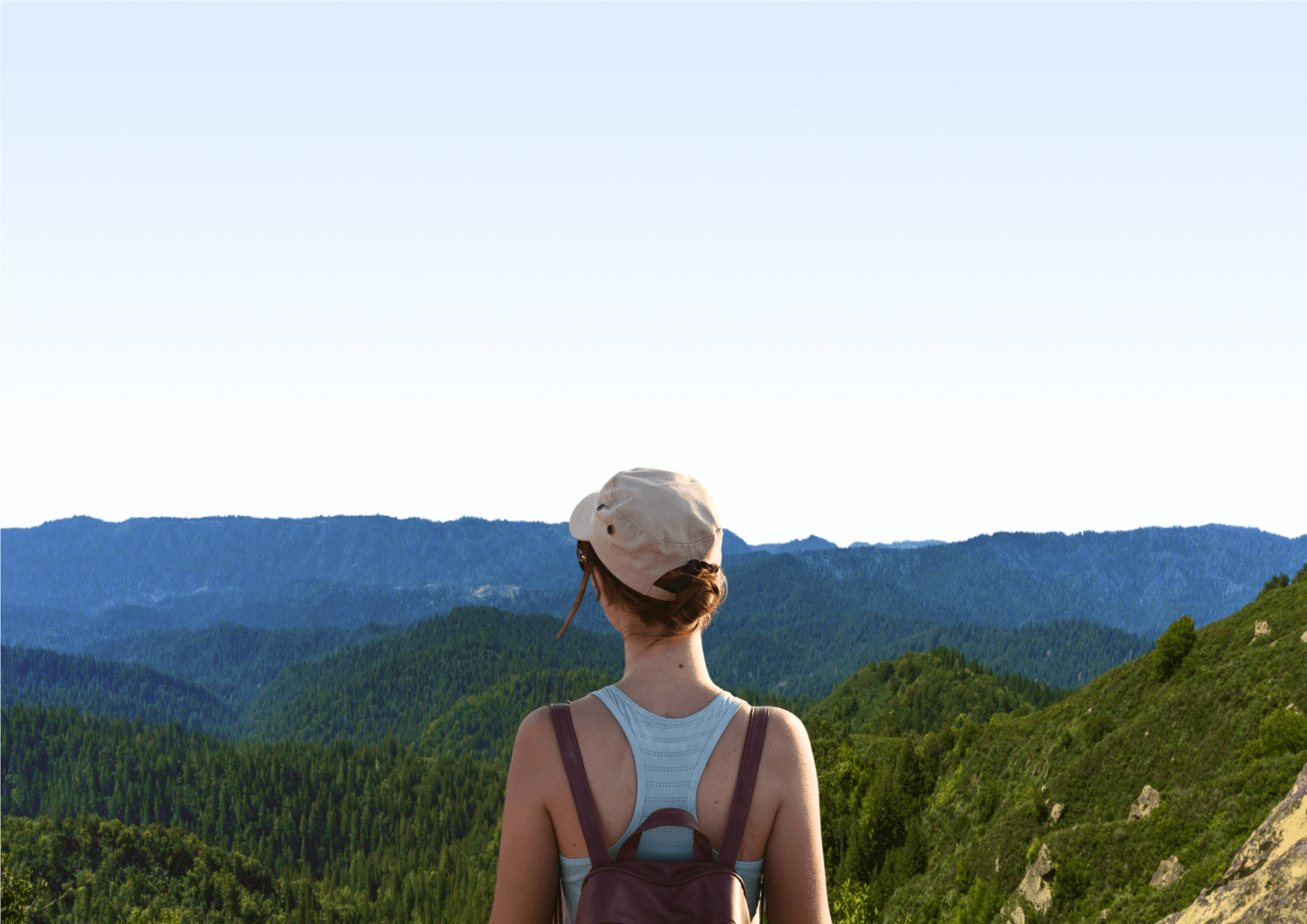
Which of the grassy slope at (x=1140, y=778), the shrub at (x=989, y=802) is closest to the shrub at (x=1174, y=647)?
the grassy slope at (x=1140, y=778)

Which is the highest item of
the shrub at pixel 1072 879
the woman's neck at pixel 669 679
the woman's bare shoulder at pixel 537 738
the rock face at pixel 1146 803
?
the woman's neck at pixel 669 679

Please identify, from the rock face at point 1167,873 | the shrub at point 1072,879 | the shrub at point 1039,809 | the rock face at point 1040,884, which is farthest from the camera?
the shrub at point 1039,809

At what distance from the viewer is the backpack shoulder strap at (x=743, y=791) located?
16.0ft

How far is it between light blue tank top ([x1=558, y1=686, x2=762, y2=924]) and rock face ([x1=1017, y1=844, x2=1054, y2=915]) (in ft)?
242

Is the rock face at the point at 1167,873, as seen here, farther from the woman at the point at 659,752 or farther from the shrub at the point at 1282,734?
the woman at the point at 659,752

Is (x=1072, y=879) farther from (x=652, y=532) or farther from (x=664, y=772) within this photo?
(x=652, y=532)

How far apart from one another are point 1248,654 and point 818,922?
3422 inches

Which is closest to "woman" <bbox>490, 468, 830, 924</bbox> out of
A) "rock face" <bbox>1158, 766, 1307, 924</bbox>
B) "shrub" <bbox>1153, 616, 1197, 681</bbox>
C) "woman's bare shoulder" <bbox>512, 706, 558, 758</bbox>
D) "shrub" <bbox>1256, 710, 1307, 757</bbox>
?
"woman's bare shoulder" <bbox>512, 706, 558, 758</bbox>

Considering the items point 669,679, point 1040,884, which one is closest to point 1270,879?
point 669,679

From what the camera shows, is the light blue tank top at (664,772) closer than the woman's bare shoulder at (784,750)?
Yes

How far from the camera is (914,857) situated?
123750mm

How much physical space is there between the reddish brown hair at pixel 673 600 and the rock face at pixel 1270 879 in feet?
51.7

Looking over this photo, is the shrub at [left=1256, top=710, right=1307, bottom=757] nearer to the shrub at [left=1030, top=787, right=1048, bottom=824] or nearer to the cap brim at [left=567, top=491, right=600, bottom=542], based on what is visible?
the shrub at [left=1030, top=787, right=1048, bottom=824]

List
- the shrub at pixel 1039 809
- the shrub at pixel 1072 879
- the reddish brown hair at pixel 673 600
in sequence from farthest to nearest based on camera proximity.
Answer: the shrub at pixel 1039 809, the shrub at pixel 1072 879, the reddish brown hair at pixel 673 600
